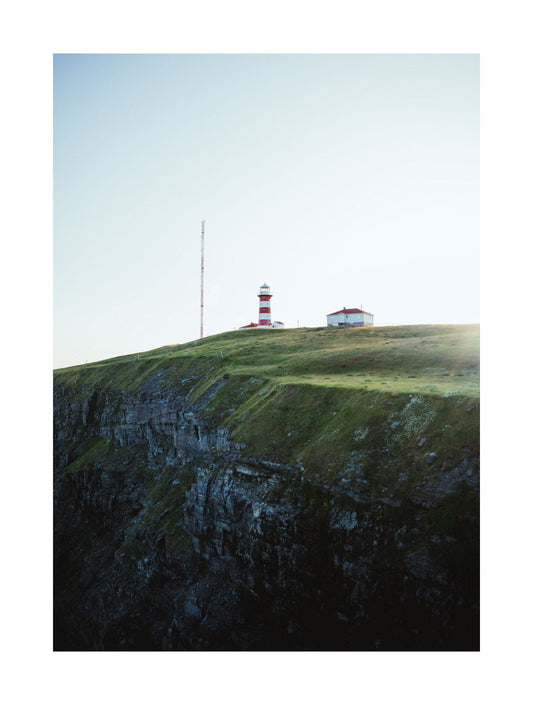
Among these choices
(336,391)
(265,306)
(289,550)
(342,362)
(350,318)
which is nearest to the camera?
(289,550)

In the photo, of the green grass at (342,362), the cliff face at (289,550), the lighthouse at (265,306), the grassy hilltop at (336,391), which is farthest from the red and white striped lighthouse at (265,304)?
the cliff face at (289,550)

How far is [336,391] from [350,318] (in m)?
52.1

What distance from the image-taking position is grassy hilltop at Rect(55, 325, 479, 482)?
2406cm

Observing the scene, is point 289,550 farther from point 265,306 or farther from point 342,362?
point 265,306

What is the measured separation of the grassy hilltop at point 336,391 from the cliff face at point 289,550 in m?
0.24

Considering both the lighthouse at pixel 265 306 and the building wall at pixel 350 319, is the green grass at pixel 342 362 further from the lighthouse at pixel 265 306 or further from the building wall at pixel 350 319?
the lighthouse at pixel 265 306

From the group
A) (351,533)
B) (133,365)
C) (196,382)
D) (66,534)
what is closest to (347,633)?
(351,533)

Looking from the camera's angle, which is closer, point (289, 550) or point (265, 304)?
point (289, 550)

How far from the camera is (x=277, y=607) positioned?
2480cm

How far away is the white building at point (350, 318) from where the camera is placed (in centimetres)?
8175

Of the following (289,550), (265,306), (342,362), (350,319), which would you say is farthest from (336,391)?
(265,306)

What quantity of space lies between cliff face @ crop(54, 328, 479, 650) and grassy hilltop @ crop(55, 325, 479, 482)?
0.77 ft

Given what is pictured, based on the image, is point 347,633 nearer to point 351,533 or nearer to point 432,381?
point 351,533

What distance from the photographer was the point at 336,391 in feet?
105
